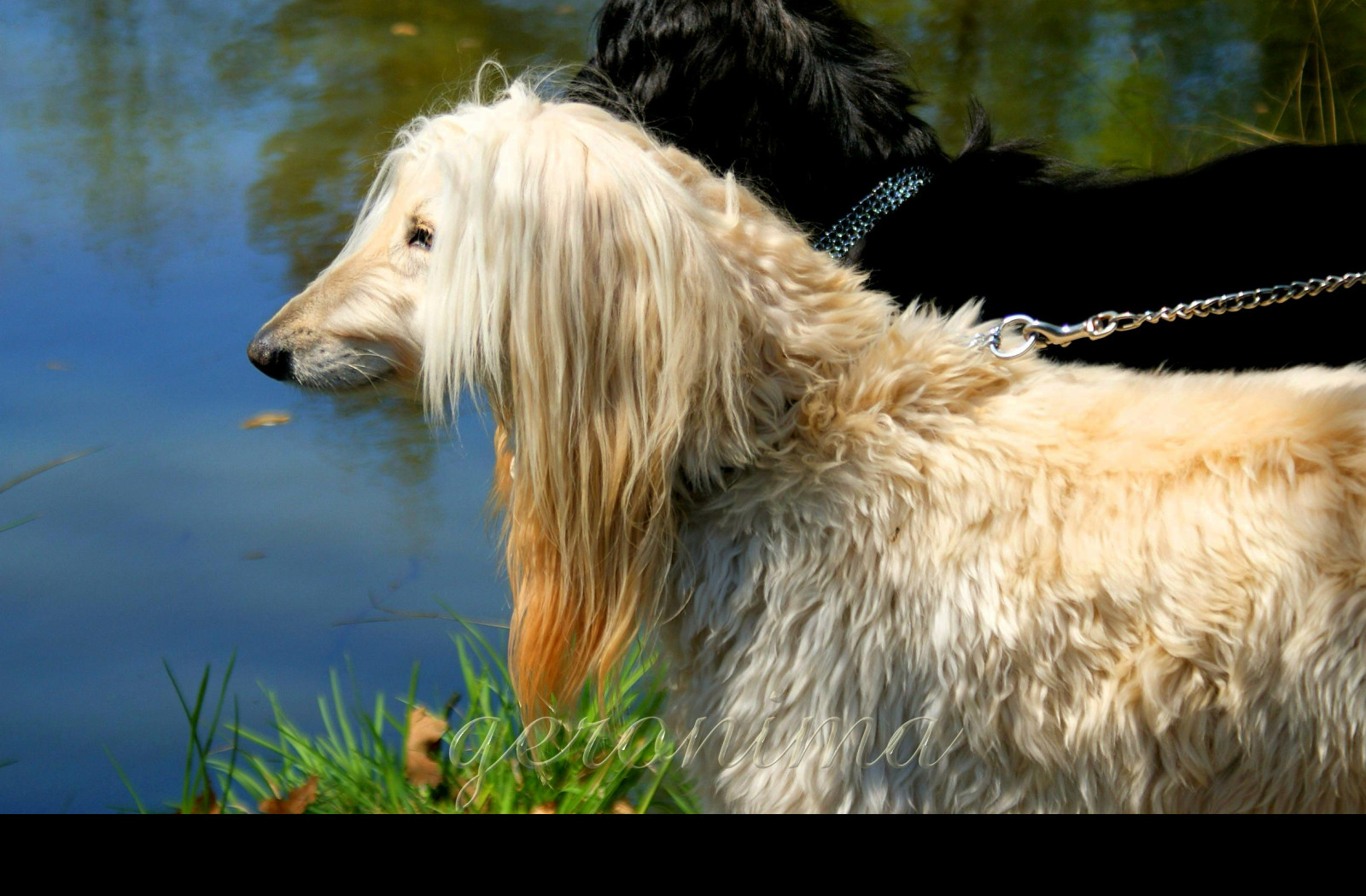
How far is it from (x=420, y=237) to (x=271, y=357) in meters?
0.34

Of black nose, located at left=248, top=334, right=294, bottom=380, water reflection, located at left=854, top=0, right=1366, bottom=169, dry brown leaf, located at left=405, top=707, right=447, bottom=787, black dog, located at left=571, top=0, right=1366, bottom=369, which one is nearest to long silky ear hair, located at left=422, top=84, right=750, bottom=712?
black nose, located at left=248, top=334, right=294, bottom=380

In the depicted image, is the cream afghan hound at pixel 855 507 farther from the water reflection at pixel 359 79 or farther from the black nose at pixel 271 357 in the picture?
the water reflection at pixel 359 79

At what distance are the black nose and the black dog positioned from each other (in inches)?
44.1

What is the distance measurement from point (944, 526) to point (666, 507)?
0.45m

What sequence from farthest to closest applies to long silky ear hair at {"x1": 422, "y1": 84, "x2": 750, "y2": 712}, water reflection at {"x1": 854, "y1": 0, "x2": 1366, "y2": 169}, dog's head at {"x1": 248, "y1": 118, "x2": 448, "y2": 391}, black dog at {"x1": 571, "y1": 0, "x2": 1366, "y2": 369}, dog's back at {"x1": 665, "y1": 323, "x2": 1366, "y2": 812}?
water reflection at {"x1": 854, "y1": 0, "x2": 1366, "y2": 169}
black dog at {"x1": 571, "y1": 0, "x2": 1366, "y2": 369}
dog's head at {"x1": 248, "y1": 118, "x2": 448, "y2": 391}
long silky ear hair at {"x1": 422, "y1": 84, "x2": 750, "y2": 712}
dog's back at {"x1": 665, "y1": 323, "x2": 1366, "y2": 812}

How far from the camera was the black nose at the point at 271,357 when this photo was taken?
185cm

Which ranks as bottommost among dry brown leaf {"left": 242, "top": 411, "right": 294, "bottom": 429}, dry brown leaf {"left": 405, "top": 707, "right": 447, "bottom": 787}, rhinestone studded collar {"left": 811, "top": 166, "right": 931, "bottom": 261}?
dry brown leaf {"left": 405, "top": 707, "right": 447, "bottom": 787}

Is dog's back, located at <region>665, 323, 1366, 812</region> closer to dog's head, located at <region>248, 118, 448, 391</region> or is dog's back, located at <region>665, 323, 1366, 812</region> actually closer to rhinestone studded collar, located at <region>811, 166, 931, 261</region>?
dog's head, located at <region>248, 118, 448, 391</region>

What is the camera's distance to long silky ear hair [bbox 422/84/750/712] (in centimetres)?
167

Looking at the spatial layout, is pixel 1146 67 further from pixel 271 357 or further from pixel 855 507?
pixel 271 357

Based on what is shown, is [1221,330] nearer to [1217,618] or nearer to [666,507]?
[1217,618]

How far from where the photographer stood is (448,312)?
1.73 meters

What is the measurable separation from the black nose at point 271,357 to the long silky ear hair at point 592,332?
27 cm
